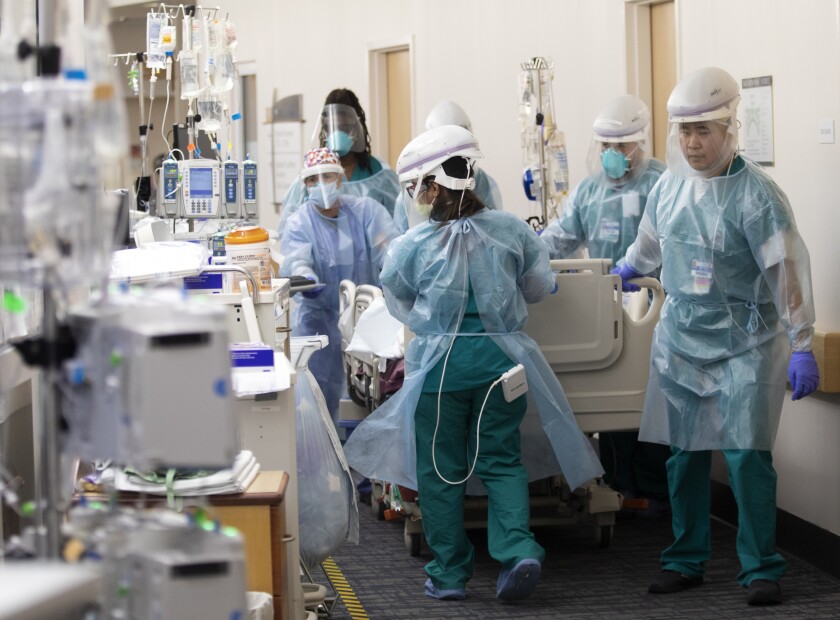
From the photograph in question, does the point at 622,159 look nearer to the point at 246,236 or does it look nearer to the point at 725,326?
the point at 725,326

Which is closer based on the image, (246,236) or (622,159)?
(246,236)

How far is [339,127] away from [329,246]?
3.11ft

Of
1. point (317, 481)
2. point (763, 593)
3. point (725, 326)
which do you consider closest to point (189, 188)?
point (317, 481)

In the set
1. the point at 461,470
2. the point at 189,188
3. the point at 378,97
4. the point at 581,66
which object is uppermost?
the point at 378,97

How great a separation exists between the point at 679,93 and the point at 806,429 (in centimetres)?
137

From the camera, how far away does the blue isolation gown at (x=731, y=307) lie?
3.90 metres

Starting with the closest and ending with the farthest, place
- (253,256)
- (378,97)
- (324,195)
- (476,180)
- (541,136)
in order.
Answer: (253,256)
(324,195)
(541,136)
(476,180)
(378,97)

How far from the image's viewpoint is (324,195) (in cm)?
563

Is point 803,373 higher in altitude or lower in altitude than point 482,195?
lower

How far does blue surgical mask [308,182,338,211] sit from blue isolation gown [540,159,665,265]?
3.20 ft

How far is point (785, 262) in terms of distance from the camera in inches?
152

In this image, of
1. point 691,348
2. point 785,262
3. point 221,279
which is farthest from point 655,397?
point 221,279

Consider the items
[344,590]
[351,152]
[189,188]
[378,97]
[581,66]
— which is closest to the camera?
[344,590]

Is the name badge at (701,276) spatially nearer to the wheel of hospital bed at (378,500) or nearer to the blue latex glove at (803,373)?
the blue latex glove at (803,373)
